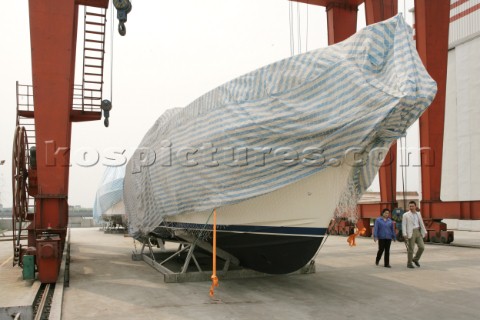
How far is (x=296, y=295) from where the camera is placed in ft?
25.2

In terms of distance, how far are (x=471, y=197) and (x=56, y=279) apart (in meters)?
25.2

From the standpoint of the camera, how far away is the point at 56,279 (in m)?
9.20

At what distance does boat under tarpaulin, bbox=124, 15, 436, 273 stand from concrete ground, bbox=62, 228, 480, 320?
779 mm

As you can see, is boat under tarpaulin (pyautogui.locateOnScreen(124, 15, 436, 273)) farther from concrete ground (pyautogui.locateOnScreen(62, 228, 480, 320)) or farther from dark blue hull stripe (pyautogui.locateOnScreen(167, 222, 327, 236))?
concrete ground (pyautogui.locateOnScreen(62, 228, 480, 320))

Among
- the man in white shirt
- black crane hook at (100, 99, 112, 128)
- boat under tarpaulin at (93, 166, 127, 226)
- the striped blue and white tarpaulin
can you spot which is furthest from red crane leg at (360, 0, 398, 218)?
boat under tarpaulin at (93, 166, 127, 226)

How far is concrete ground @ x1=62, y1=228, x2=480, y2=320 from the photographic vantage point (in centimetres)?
652

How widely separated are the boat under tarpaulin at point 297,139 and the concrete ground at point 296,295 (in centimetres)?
78

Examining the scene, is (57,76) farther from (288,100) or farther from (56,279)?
(288,100)

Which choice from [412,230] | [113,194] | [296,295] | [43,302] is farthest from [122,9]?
[113,194]

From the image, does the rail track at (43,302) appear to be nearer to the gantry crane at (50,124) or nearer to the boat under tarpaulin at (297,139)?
the gantry crane at (50,124)

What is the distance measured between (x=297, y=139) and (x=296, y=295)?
9.01 feet

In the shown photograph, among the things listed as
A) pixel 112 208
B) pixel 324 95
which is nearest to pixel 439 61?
pixel 324 95

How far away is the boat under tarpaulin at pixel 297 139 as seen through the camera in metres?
6.29

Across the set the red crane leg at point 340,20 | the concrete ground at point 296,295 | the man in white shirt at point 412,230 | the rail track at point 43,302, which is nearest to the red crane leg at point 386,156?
the red crane leg at point 340,20
